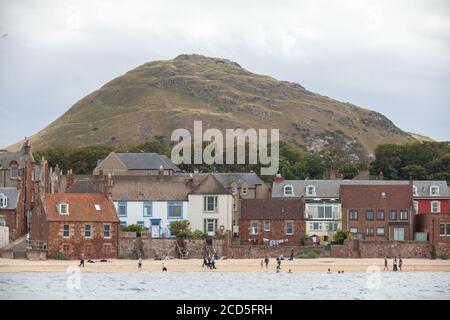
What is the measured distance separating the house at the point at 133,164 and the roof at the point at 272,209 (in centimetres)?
2863

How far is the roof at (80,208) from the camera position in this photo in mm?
92875

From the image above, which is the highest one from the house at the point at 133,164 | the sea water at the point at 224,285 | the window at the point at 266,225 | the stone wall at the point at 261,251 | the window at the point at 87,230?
the house at the point at 133,164

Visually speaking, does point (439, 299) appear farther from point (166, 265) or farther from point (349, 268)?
point (166, 265)

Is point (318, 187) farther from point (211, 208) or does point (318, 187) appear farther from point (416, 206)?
point (211, 208)

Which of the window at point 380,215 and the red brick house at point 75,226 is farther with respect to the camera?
the window at point 380,215

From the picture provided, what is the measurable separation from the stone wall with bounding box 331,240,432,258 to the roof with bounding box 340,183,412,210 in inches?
362

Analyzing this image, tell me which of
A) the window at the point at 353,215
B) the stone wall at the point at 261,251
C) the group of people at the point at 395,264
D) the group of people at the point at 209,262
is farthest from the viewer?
the window at the point at 353,215

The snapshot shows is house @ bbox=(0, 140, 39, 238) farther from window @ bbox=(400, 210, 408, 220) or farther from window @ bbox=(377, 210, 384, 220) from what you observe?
window @ bbox=(400, 210, 408, 220)

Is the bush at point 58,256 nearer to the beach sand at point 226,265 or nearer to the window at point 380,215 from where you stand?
the beach sand at point 226,265

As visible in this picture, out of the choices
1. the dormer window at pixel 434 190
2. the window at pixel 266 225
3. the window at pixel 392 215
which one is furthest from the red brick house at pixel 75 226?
the dormer window at pixel 434 190

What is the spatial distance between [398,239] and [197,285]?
105ft

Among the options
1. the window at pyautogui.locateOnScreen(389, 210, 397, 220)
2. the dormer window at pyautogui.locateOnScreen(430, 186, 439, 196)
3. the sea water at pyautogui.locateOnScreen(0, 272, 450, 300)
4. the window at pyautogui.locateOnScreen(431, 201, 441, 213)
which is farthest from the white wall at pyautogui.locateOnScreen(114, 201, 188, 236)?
the dormer window at pyautogui.locateOnScreen(430, 186, 439, 196)

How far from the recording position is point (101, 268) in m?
87.5

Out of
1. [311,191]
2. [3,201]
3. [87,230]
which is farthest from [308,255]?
[3,201]
